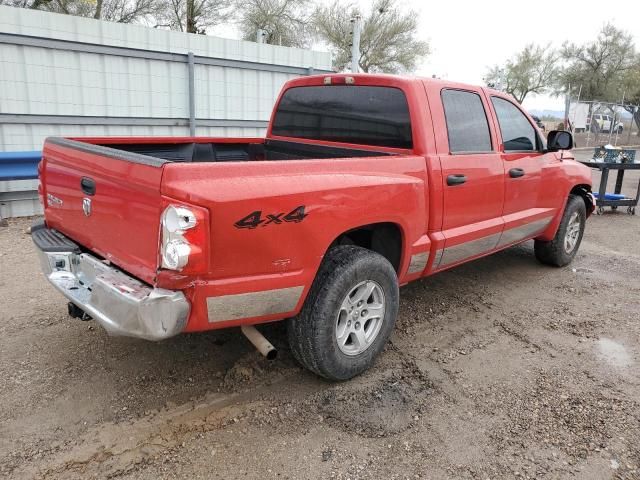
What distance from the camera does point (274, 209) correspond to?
248cm

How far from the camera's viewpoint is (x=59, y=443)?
2.57 metres

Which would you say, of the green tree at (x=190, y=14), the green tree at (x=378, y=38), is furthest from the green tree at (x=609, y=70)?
the green tree at (x=190, y=14)

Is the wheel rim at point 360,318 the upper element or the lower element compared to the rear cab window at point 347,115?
lower

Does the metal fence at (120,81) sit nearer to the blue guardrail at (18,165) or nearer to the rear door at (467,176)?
the blue guardrail at (18,165)

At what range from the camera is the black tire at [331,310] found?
285 cm

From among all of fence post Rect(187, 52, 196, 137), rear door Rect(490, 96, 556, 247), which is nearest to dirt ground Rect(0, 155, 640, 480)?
rear door Rect(490, 96, 556, 247)

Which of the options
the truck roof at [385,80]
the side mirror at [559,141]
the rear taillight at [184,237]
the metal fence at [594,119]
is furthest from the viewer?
the metal fence at [594,119]

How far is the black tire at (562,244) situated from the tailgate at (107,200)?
451 cm

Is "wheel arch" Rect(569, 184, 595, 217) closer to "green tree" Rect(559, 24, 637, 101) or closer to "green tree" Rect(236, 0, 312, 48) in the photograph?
"green tree" Rect(236, 0, 312, 48)

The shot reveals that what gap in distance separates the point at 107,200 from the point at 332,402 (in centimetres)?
170

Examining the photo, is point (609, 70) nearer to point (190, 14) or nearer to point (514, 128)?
point (190, 14)

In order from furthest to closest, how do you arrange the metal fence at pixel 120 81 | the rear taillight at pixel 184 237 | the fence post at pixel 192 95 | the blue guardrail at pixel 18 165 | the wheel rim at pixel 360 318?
the fence post at pixel 192 95, the metal fence at pixel 120 81, the blue guardrail at pixel 18 165, the wheel rim at pixel 360 318, the rear taillight at pixel 184 237

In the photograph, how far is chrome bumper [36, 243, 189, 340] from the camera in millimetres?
2318

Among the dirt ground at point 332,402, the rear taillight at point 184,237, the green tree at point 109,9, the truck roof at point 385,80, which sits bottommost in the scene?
the dirt ground at point 332,402
